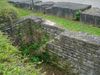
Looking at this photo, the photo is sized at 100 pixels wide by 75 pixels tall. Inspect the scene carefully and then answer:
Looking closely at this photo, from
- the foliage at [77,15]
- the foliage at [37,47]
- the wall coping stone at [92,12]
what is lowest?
the foliage at [37,47]

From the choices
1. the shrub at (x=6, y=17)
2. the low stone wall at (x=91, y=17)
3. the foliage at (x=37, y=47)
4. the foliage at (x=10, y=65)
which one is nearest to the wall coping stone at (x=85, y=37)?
the foliage at (x=37, y=47)

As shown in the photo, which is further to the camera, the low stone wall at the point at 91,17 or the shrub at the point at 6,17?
the low stone wall at the point at 91,17

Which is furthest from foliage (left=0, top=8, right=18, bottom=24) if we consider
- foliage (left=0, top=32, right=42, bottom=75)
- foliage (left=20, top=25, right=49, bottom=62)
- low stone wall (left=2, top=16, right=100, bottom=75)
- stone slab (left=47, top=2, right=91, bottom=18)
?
foliage (left=0, top=32, right=42, bottom=75)

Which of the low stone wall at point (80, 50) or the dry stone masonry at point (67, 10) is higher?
the dry stone masonry at point (67, 10)

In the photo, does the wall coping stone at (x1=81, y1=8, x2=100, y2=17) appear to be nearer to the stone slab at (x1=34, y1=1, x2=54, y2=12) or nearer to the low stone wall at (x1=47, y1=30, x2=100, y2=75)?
the stone slab at (x1=34, y1=1, x2=54, y2=12)

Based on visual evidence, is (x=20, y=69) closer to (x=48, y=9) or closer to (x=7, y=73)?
(x=7, y=73)

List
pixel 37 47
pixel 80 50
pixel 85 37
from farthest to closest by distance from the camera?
1. pixel 37 47
2. pixel 85 37
3. pixel 80 50

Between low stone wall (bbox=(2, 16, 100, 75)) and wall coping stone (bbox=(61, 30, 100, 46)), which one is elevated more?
wall coping stone (bbox=(61, 30, 100, 46))

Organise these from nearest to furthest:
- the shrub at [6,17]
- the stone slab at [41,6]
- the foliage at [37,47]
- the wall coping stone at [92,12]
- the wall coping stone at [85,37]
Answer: the wall coping stone at [85,37] → the foliage at [37,47] → the shrub at [6,17] → the wall coping stone at [92,12] → the stone slab at [41,6]

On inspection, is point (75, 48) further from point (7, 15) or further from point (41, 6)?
point (41, 6)

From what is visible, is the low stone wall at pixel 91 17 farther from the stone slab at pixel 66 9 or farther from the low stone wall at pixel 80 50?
the low stone wall at pixel 80 50

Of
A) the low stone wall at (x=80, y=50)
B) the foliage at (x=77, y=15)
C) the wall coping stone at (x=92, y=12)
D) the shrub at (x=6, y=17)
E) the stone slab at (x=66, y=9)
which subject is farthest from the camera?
the stone slab at (x=66, y=9)

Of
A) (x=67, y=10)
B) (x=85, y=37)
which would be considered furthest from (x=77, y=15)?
Result: (x=85, y=37)

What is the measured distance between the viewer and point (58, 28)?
7559 millimetres
